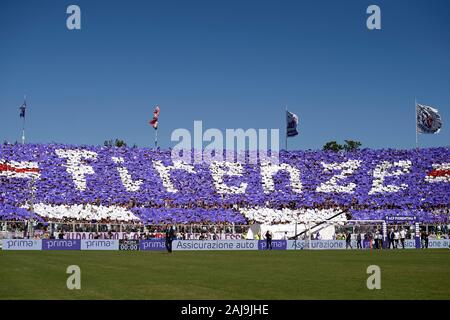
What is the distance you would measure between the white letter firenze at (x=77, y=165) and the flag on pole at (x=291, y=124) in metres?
27.6

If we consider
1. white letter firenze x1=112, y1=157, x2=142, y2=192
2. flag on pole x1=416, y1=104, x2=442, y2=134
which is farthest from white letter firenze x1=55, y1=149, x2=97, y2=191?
flag on pole x1=416, y1=104, x2=442, y2=134

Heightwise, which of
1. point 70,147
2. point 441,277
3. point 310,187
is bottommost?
point 441,277

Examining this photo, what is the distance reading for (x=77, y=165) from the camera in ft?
277

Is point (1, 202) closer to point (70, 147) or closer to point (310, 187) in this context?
point (70, 147)

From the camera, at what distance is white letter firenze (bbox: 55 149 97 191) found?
265ft

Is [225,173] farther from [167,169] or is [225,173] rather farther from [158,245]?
[158,245]

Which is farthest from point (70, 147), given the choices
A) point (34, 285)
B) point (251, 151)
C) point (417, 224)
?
point (34, 285)

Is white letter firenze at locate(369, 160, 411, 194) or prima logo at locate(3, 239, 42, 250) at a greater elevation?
white letter firenze at locate(369, 160, 411, 194)

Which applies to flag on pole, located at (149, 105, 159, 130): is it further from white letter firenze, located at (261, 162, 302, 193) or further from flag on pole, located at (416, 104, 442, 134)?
flag on pole, located at (416, 104, 442, 134)

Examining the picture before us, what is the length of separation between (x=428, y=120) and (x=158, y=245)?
49354 mm

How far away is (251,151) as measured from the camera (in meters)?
95.8

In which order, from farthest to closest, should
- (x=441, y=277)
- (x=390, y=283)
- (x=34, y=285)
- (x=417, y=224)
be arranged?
(x=417, y=224) < (x=441, y=277) < (x=390, y=283) < (x=34, y=285)

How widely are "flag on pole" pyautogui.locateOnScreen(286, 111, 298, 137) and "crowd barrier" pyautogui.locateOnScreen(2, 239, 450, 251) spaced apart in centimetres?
3318
